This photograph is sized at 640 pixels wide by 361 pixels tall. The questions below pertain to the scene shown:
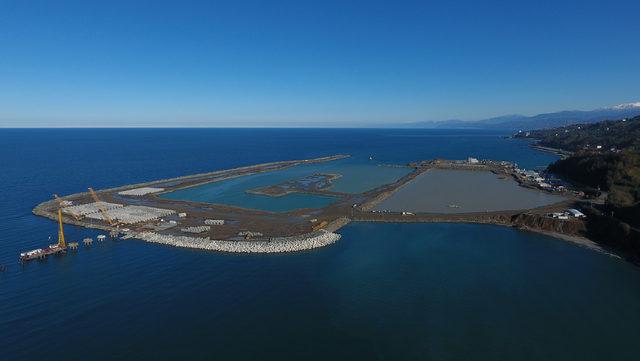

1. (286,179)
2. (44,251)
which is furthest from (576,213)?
(44,251)

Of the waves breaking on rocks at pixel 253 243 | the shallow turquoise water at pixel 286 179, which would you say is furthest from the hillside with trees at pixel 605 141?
the waves breaking on rocks at pixel 253 243

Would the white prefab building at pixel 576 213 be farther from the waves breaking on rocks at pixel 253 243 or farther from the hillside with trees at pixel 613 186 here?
the waves breaking on rocks at pixel 253 243

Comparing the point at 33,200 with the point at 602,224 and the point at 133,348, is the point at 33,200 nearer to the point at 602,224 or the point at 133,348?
the point at 133,348

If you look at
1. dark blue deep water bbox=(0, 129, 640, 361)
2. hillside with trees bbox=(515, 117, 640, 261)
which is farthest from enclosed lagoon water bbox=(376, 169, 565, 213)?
dark blue deep water bbox=(0, 129, 640, 361)

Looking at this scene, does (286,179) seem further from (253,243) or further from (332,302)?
(332,302)

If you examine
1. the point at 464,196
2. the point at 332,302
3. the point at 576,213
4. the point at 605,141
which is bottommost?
the point at 332,302
